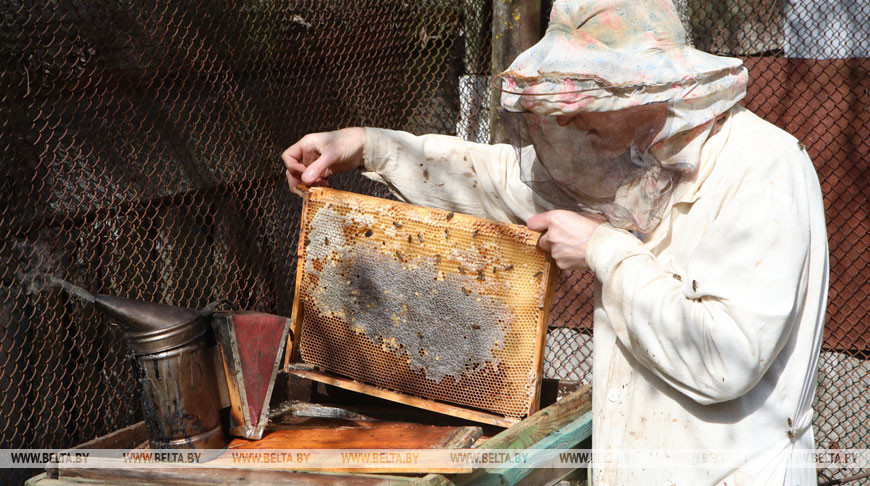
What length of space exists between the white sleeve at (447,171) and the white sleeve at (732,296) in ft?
2.62

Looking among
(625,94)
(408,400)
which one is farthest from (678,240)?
(408,400)

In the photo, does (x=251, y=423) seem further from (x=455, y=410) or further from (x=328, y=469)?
(x=455, y=410)

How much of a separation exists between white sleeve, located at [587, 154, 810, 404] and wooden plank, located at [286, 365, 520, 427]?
66 centimetres

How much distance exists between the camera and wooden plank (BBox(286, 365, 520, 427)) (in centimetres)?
233

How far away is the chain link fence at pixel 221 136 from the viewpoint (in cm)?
268

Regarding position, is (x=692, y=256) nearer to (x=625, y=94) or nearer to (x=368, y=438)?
(x=625, y=94)

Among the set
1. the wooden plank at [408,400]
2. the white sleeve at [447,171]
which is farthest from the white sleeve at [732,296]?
the white sleeve at [447,171]

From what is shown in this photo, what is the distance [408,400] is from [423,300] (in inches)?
12.8

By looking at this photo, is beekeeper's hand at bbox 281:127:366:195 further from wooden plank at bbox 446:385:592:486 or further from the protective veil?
wooden plank at bbox 446:385:592:486

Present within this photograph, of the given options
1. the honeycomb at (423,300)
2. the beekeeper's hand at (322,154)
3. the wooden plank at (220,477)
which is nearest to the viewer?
the wooden plank at (220,477)

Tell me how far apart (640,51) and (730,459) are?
96 cm

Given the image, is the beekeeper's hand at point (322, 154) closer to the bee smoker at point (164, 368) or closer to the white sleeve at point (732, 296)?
the bee smoker at point (164, 368)

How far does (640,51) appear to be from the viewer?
69.0 inches

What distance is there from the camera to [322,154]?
252 centimetres
